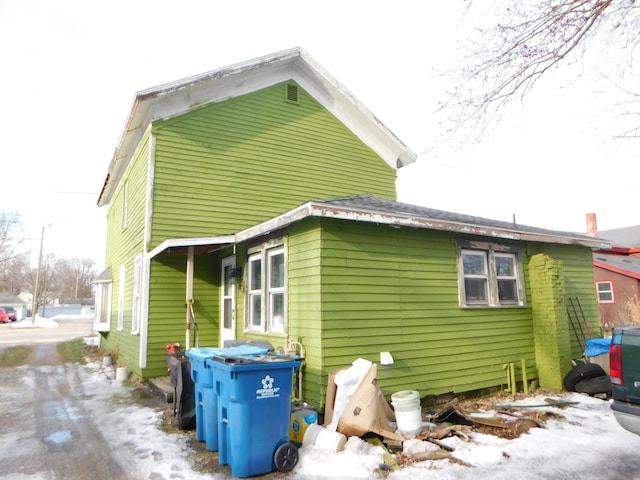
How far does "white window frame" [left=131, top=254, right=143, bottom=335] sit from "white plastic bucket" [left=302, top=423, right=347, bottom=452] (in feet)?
19.3

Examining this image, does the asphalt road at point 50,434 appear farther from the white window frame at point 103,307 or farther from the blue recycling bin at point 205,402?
the white window frame at point 103,307

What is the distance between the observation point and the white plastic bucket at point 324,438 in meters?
4.70

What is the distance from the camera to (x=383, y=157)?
1286 cm

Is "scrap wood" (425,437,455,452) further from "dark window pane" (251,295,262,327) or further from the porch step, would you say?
the porch step

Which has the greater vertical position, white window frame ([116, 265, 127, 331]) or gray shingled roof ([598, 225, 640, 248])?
gray shingled roof ([598, 225, 640, 248])

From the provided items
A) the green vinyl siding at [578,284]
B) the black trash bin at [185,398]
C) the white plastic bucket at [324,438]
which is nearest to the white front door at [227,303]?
the black trash bin at [185,398]

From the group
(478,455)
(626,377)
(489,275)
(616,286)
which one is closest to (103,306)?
(489,275)

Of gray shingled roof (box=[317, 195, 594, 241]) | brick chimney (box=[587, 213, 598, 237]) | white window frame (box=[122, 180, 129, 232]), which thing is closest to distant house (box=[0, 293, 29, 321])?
white window frame (box=[122, 180, 129, 232])

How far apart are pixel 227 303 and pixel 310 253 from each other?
4.08 m

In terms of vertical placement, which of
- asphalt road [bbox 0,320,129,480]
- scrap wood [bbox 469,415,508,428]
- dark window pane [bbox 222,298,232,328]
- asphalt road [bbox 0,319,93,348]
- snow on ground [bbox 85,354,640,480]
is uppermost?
dark window pane [bbox 222,298,232,328]

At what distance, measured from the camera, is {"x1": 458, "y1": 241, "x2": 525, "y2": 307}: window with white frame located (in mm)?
7672

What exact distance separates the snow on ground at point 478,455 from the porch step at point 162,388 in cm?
94

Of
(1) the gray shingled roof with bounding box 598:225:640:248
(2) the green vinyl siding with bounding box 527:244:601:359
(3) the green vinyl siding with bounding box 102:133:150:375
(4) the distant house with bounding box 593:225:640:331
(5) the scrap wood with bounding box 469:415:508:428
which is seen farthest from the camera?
(1) the gray shingled roof with bounding box 598:225:640:248

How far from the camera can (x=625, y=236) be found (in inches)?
1233
